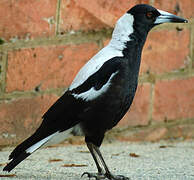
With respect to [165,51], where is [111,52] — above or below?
above

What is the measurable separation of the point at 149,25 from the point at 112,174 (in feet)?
2.51

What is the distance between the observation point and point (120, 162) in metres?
3.24

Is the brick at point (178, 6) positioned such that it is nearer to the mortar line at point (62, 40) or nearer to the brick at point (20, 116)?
the mortar line at point (62, 40)

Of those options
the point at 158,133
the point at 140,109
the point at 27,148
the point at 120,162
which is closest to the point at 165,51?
the point at 140,109

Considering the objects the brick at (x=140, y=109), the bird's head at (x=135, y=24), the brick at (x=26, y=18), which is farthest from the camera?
the brick at (x=140, y=109)

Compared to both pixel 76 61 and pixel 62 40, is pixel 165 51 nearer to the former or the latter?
pixel 76 61

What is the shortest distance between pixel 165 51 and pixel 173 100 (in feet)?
1.16

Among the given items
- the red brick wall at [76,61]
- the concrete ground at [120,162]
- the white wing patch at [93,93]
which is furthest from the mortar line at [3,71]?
the white wing patch at [93,93]

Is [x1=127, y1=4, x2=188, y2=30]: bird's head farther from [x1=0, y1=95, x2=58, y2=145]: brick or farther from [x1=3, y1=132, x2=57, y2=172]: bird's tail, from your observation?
[x1=0, y1=95, x2=58, y2=145]: brick

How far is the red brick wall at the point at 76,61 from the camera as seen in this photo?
3439 millimetres

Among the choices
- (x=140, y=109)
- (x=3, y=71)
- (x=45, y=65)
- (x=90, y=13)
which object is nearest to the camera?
(x=3, y=71)

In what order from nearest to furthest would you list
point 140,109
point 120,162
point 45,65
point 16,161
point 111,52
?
point 16,161
point 111,52
point 120,162
point 45,65
point 140,109

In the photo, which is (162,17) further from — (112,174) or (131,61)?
(112,174)

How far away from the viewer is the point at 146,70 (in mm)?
3875
